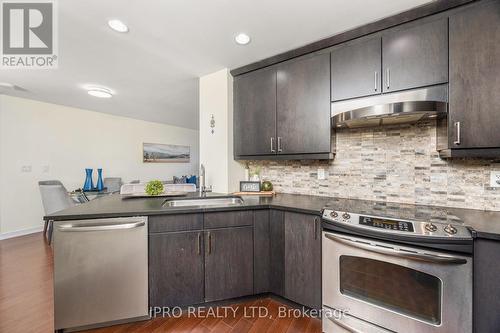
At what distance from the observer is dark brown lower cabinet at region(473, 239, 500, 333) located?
3.75ft

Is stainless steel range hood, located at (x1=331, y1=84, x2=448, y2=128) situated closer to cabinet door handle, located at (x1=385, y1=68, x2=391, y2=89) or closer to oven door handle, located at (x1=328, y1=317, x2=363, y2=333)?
cabinet door handle, located at (x1=385, y1=68, x2=391, y2=89)

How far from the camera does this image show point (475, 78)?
4.72 ft

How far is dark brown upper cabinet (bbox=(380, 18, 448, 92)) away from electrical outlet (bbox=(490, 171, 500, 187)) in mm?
758

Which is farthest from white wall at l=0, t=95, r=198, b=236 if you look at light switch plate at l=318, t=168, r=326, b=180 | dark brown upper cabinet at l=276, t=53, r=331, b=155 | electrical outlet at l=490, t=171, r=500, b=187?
electrical outlet at l=490, t=171, r=500, b=187

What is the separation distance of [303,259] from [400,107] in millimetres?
1325

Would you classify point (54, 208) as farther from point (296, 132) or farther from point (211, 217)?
point (296, 132)

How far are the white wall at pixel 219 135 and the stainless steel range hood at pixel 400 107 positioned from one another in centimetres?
126

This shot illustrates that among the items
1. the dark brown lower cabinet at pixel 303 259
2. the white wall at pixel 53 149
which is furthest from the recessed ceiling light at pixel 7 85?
the dark brown lower cabinet at pixel 303 259

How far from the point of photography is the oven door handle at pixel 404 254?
47.6 inches

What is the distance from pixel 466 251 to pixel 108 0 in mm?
2721

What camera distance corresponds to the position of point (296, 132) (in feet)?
7.29

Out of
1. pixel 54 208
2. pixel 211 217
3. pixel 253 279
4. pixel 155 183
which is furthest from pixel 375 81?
pixel 54 208

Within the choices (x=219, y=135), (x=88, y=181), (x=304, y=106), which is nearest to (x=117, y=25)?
(x=219, y=135)

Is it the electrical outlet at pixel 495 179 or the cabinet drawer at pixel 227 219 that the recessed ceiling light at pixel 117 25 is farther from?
the electrical outlet at pixel 495 179
